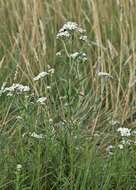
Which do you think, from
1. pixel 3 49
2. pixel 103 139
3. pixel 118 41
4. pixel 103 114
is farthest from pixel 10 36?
pixel 103 139

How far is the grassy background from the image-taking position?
235 centimetres

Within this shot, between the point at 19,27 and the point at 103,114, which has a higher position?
the point at 19,27

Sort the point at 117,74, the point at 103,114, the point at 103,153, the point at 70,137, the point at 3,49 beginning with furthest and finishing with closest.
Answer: the point at 3,49 → the point at 117,74 → the point at 103,114 → the point at 103,153 → the point at 70,137

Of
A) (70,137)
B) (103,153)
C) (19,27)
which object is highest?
(19,27)

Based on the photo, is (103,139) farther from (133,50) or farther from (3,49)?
(3,49)

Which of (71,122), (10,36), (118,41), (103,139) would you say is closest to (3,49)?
(10,36)

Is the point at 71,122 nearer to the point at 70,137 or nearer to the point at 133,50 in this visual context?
the point at 70,137

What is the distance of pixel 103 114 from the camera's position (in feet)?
10.4

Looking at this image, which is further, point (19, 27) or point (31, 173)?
point (19, 27)

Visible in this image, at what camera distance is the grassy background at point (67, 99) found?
7.70ft

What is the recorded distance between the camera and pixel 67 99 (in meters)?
2.40

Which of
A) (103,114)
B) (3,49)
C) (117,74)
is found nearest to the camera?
(103,114)

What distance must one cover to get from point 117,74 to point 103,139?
0.73m

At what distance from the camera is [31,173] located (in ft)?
7.71
